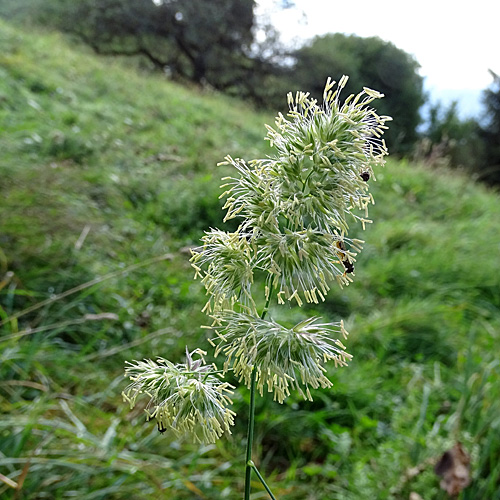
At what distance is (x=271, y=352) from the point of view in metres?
0.83

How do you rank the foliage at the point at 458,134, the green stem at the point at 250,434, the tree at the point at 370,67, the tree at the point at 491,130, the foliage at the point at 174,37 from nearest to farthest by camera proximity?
the green stem at the point at 250,434 < the tree at the point at 370,67 < the foliage at the point at 174,37 < the foliage at the point at 458,134 < the tree at the point at 491,130

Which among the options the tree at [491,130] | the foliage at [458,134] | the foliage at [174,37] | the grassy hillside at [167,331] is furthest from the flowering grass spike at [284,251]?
the tree at [491,130]

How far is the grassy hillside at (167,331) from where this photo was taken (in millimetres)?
2445

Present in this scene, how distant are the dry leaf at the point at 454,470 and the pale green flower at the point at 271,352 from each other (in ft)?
5.37

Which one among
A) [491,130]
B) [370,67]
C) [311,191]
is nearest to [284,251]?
[311,191]

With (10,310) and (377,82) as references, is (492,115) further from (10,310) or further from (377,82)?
(10,310)

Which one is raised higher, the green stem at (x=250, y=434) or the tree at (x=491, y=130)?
the tree at (x=491, y=130)

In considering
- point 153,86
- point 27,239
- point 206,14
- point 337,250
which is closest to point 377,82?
point 206,14

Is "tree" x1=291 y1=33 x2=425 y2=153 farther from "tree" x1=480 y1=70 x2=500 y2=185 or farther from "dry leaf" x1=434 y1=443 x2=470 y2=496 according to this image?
"dry leaf" x1=434 y1=443 x2=470 y2=496

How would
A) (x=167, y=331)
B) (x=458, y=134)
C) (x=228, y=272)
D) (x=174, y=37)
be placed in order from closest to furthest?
1. (x=228, y=272)
2. (x=167, y=331)
3. (x=174, y=37)
4. (x=458, y=134)

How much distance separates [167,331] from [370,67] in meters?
14.9

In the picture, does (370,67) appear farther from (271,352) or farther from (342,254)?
(271,352)

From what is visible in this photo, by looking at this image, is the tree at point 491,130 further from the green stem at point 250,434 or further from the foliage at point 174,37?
the green stem at point 250,434

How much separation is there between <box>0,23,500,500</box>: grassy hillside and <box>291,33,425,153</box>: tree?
8.63 meters
